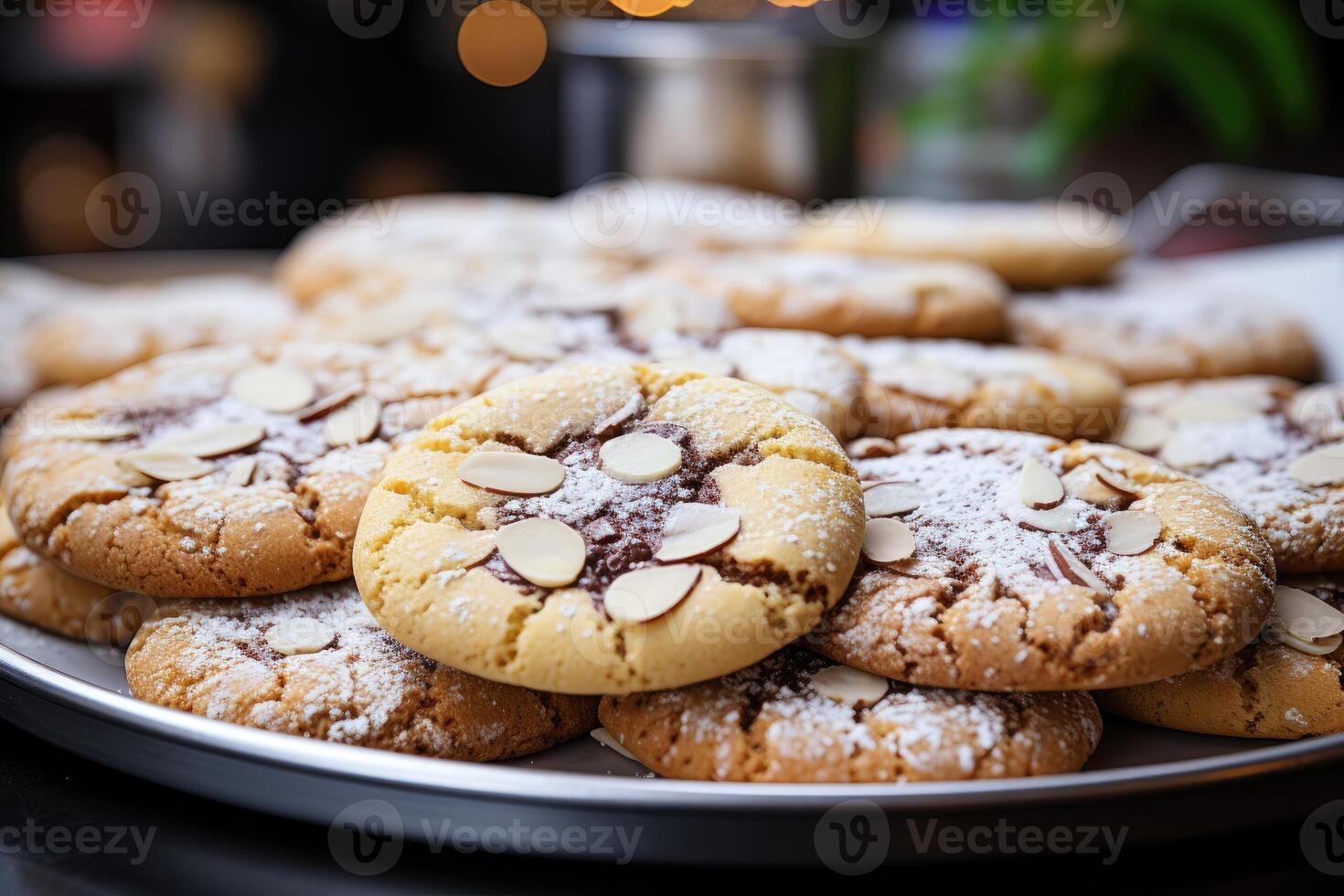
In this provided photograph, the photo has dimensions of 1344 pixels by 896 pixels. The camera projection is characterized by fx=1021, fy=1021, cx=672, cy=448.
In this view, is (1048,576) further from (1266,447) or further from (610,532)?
(1266,447)

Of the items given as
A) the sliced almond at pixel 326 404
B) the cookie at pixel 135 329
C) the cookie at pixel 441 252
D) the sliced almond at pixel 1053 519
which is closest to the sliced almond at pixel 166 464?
the sliced almond at pixel 326 404

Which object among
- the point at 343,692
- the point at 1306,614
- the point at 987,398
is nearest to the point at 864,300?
the point at 987,398

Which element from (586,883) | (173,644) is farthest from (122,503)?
(586,883)

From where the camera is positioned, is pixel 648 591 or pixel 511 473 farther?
pixel 511 473

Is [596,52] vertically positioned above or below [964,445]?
above

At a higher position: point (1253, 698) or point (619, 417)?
point (619, 417)

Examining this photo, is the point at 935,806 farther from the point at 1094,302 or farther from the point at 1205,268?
the point at 1205,268

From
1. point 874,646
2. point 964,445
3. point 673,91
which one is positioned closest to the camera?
point 874,646
